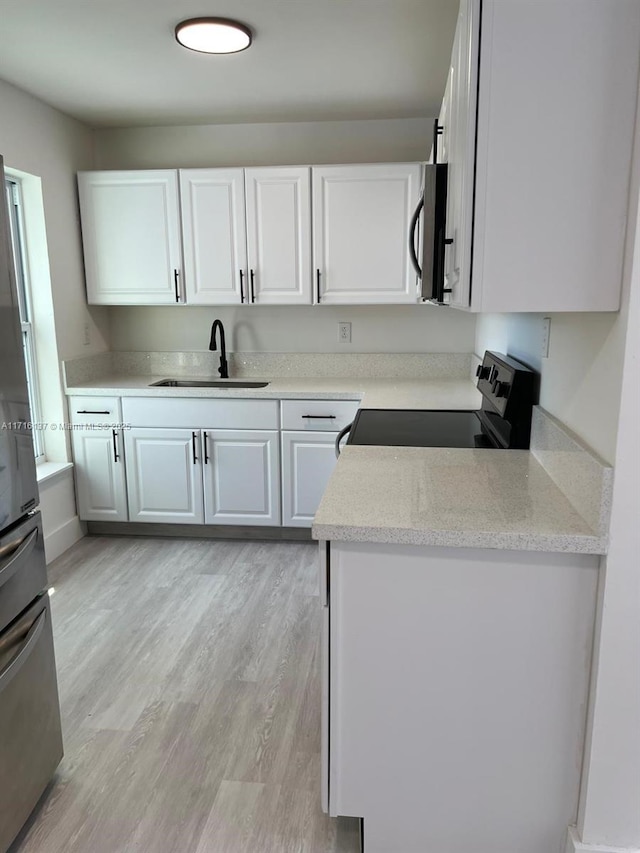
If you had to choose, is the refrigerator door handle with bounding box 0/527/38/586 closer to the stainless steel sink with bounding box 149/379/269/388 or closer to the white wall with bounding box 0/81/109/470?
the white wall with bounding box 0/81/109/470

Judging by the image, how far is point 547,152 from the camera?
1.20m

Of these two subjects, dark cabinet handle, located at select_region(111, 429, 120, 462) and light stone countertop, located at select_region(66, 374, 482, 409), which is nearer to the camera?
light stone countertop, located at select_region(66, 374, 482, 409)

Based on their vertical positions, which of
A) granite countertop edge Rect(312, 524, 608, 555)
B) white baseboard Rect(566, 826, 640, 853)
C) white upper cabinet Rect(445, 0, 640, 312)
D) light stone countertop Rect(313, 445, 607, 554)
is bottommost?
white baseboard Rect(566, 826, 640, 853)

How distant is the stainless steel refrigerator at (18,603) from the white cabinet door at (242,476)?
171 cm

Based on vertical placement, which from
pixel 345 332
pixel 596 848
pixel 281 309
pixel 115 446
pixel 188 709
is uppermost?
pixel 281 309

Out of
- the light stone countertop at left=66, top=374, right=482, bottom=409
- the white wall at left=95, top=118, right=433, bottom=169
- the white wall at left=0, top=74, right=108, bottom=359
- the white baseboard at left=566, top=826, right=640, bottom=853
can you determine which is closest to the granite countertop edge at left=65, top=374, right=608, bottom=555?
the light stone countertop at left=66, top=374, right=482, bottom=409

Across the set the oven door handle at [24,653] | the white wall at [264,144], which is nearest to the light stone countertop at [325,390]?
the white wall at [264,144]

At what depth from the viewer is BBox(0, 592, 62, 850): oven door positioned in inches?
57.0

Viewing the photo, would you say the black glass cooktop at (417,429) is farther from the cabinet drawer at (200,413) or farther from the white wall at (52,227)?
the white wall at (52,227)

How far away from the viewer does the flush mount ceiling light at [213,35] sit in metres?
2.19

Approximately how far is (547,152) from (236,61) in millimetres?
1854

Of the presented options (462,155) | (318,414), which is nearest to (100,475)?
(318,414)

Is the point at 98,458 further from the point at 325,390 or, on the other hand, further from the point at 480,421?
the point at 480,421

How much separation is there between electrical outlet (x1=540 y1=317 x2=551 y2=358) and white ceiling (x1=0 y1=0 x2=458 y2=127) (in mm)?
1163
